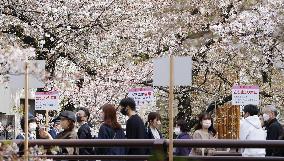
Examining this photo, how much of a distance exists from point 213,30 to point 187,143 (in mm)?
9437

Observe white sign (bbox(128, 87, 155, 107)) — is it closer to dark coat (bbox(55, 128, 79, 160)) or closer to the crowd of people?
the crowd of people

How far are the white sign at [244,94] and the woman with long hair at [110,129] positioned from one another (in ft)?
15.9

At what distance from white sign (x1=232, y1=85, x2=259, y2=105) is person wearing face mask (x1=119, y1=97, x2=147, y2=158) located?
4.91 m

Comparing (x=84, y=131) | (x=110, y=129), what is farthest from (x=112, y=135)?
(x=84, y=131)

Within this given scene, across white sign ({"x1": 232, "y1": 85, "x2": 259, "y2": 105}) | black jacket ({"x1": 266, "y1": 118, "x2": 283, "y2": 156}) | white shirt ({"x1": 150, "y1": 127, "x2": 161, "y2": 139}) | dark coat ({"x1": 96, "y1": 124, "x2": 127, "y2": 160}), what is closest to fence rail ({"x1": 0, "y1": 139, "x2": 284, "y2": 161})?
dark coat ({"x1": 96, "y1": 124, "x2": 127, "y2": 160})

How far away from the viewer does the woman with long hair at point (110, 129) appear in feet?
26.5

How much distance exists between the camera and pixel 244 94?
1340 cm

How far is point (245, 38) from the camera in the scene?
16.9 metres

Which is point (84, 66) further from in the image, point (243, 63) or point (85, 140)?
point (85, 140)

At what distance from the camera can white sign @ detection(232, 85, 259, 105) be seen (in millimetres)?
13305

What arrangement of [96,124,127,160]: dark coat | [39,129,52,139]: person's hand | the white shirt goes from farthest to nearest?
the white shirt → [39,129,52,139]: person's hand → [96,124,127,160]: dark coat

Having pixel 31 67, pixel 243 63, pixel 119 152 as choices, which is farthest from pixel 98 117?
pixel 31 67

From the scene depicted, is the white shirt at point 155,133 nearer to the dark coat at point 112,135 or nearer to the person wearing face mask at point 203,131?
the person wearing face mask at point 203,131

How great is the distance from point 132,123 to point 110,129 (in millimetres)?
278
